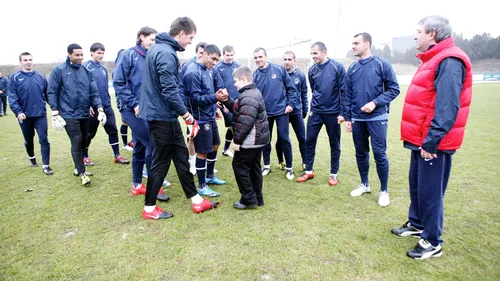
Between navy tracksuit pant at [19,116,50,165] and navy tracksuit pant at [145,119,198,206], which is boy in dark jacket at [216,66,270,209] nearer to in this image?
navy tracksuit pant at [145,119,198,206]

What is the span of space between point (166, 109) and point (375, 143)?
2.73m

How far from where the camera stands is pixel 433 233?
2.94m

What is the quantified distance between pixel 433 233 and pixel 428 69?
1500mm

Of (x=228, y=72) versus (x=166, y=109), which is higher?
(x=228, y=72)

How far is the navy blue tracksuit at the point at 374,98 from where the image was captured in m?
4.16

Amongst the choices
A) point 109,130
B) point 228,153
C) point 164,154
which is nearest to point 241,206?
point 164,154

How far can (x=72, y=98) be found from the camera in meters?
5.03

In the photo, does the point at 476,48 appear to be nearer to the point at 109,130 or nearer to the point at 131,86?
the point at 109,130

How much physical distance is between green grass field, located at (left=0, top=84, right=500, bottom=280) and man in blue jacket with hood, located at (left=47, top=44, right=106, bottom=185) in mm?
686

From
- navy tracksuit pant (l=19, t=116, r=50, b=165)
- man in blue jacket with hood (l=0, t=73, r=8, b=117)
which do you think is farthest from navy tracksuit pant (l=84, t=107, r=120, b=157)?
man in blue jacket with hood (l=0, t=73, r=8, b=117)

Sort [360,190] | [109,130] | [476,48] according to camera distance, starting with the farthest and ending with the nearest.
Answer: [476,48], [109,130], [360,190]

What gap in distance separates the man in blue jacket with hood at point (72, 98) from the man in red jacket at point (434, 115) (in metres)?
4.65

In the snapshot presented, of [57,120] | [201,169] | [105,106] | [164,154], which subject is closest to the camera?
[164,154]

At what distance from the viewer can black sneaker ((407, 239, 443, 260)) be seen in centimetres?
295
